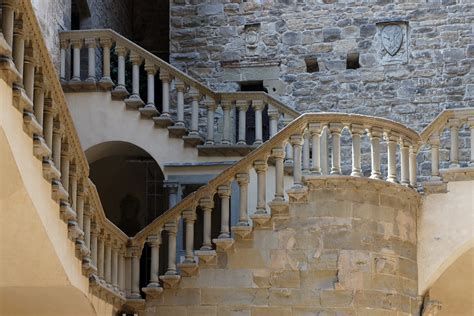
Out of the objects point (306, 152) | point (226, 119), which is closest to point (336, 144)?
point (306, 152)

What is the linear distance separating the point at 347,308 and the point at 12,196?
3.64m

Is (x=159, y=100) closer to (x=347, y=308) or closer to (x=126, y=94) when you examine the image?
(x=126, y=94)

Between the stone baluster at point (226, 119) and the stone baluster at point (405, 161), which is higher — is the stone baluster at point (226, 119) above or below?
above

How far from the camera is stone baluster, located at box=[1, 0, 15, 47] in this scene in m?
7.34

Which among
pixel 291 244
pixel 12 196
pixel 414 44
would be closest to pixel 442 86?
pixel 414 44

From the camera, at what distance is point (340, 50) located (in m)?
14.1

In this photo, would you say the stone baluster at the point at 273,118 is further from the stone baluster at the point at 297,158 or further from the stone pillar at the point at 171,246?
the stone pillar at the point at 171,246

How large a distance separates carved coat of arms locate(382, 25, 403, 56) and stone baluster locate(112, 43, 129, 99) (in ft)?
10.6

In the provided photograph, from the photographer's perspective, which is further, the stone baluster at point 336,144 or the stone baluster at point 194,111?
the stone baluster at point 194,111

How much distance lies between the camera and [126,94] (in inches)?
499

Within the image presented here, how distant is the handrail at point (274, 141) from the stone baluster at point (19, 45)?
340cm

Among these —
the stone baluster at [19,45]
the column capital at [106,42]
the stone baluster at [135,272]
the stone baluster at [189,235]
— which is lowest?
the stone baluster at [135,272]

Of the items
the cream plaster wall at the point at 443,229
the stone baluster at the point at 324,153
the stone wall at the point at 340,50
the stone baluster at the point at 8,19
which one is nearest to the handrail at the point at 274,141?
the stone baluster at the point at 324,153

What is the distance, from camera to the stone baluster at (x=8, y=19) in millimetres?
7336
